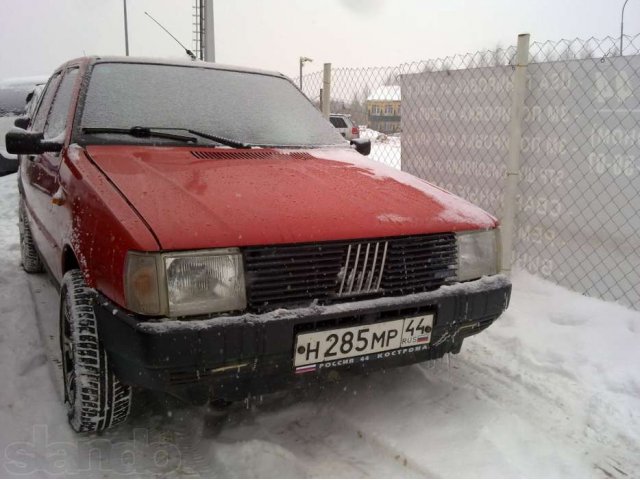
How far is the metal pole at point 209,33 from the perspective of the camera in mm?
12117

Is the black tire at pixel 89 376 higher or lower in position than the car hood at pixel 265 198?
lower

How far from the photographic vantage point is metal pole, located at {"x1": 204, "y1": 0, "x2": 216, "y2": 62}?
12117mm

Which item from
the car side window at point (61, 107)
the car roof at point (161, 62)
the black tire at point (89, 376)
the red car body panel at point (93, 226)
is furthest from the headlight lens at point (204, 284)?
the car roof at point (161, 62)

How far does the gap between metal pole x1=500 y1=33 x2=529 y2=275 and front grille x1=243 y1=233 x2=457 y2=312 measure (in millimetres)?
2034

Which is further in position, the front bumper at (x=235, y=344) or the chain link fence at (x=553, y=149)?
the chain link fence at (x=553, y=149)

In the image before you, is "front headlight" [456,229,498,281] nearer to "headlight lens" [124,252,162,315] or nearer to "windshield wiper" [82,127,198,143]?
"headlight lens" [124,252,162,315]

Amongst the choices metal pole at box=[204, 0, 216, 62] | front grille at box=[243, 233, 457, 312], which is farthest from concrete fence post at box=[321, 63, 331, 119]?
metal pole at box=[204, 0, 216, 62]

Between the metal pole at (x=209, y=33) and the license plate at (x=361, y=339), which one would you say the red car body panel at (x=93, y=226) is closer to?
the license plate at (x=361, y=339)

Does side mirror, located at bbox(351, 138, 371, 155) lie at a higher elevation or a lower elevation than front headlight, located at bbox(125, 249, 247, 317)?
higher

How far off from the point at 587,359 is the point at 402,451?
59.1 inches

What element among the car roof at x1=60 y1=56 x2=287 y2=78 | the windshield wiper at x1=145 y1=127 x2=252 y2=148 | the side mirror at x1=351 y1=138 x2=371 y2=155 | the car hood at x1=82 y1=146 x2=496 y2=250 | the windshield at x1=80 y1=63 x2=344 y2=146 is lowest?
the car hood at x1=82 y1=146 x2=496 y2=250

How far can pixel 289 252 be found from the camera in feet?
6.45

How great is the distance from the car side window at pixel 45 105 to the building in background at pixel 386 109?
3.05 m

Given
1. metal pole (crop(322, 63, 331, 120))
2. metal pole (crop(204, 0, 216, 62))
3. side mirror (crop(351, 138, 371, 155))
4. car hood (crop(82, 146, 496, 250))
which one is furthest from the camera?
metal pole (crop(204, 0, 216, 62))
